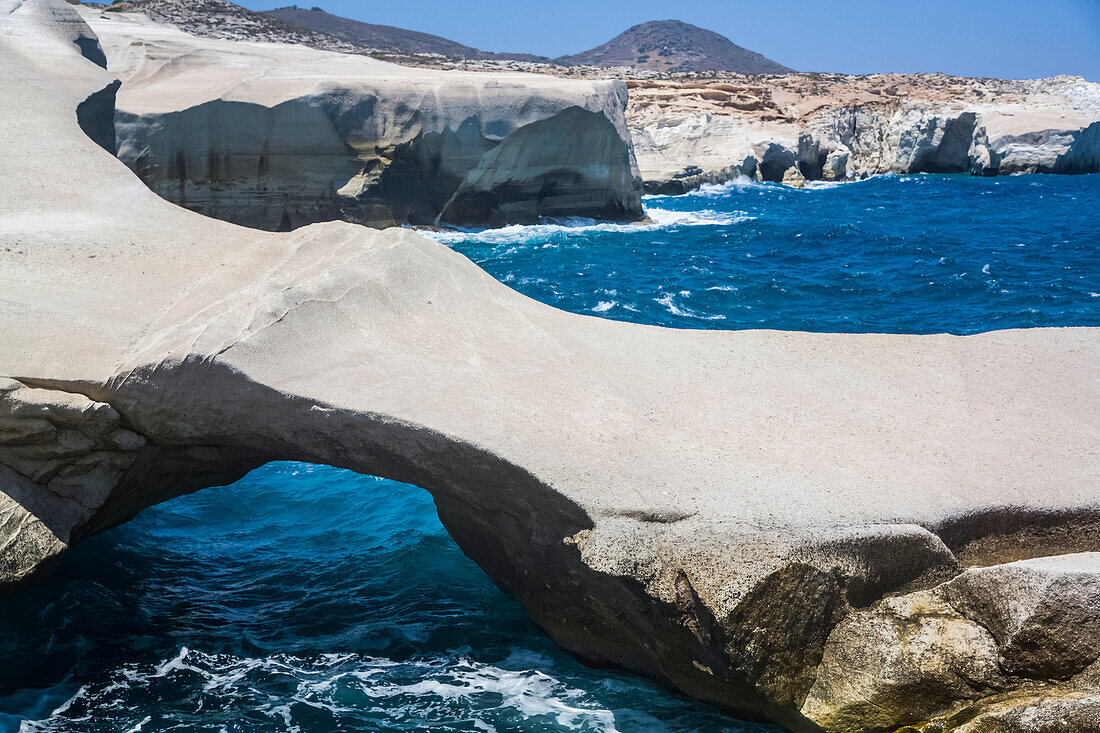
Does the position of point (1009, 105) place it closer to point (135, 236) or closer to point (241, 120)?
point (241, 120)

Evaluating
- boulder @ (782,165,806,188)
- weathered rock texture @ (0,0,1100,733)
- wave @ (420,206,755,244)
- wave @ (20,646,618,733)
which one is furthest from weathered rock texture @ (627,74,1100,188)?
wave @ (20,646,618,733)

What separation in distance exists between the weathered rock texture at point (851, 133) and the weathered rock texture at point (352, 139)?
551 inches

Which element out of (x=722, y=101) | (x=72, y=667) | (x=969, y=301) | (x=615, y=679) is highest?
(x=722, y=101)

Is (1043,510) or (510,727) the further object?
(510,727)

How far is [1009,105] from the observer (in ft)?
146

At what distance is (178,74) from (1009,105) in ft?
131

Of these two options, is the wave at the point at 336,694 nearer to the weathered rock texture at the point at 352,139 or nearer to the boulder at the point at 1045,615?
the boulder at the point at 1045,615

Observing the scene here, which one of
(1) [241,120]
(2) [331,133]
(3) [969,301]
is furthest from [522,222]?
(3) [969,301]

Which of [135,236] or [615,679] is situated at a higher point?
[135,236]

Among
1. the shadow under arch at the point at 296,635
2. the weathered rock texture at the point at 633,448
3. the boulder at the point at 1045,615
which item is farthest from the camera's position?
the shadow under arch at the point at 296,635

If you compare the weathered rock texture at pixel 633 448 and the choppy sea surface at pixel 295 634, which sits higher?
the weathered rock texture at pixel 633 448

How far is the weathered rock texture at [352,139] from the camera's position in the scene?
1977 centimetres

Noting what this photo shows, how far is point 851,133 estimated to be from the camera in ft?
156

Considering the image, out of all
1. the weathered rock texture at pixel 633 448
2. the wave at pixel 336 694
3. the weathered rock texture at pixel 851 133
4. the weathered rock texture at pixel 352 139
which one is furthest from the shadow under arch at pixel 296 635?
the weathered rock texture at pixel 851 133
